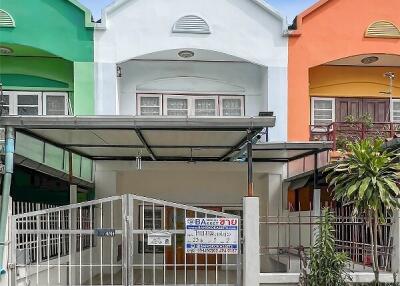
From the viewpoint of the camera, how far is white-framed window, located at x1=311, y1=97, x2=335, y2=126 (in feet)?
55.7

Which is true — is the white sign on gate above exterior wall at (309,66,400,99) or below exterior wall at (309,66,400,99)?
below

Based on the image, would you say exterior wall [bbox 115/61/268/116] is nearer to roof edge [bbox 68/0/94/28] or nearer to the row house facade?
the row house facade

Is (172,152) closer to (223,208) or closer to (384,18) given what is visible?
(223,208)

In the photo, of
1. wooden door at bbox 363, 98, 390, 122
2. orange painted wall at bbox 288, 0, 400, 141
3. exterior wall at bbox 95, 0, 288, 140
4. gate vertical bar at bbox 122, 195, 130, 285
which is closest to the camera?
gate vertical bar at bbox 122, 195, 130, 285

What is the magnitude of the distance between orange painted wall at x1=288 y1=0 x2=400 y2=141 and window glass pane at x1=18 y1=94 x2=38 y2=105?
304 inches

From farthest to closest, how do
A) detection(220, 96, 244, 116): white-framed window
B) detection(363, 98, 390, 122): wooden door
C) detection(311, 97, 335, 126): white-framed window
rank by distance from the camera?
1. detection(363, 98, 390, 122): wooden door
2. detection(311, 97, 335, 126): white-framed window
3. detection(220, 96, 244, 116): white-framed window

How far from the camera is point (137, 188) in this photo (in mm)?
17859

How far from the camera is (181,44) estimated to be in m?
15.7

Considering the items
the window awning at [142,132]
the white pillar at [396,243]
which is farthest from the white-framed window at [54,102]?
the white pillar at [396,243]

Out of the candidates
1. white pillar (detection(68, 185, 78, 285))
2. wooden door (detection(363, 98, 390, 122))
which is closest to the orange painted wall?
wooden door (detection(363, 98, 390, 122))

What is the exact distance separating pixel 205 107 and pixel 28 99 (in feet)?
17.7

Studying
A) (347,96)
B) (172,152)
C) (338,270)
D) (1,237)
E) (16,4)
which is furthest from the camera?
(347,96)

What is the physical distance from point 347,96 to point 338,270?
882 cm

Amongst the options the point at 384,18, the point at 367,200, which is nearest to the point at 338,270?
the point at 367,200
